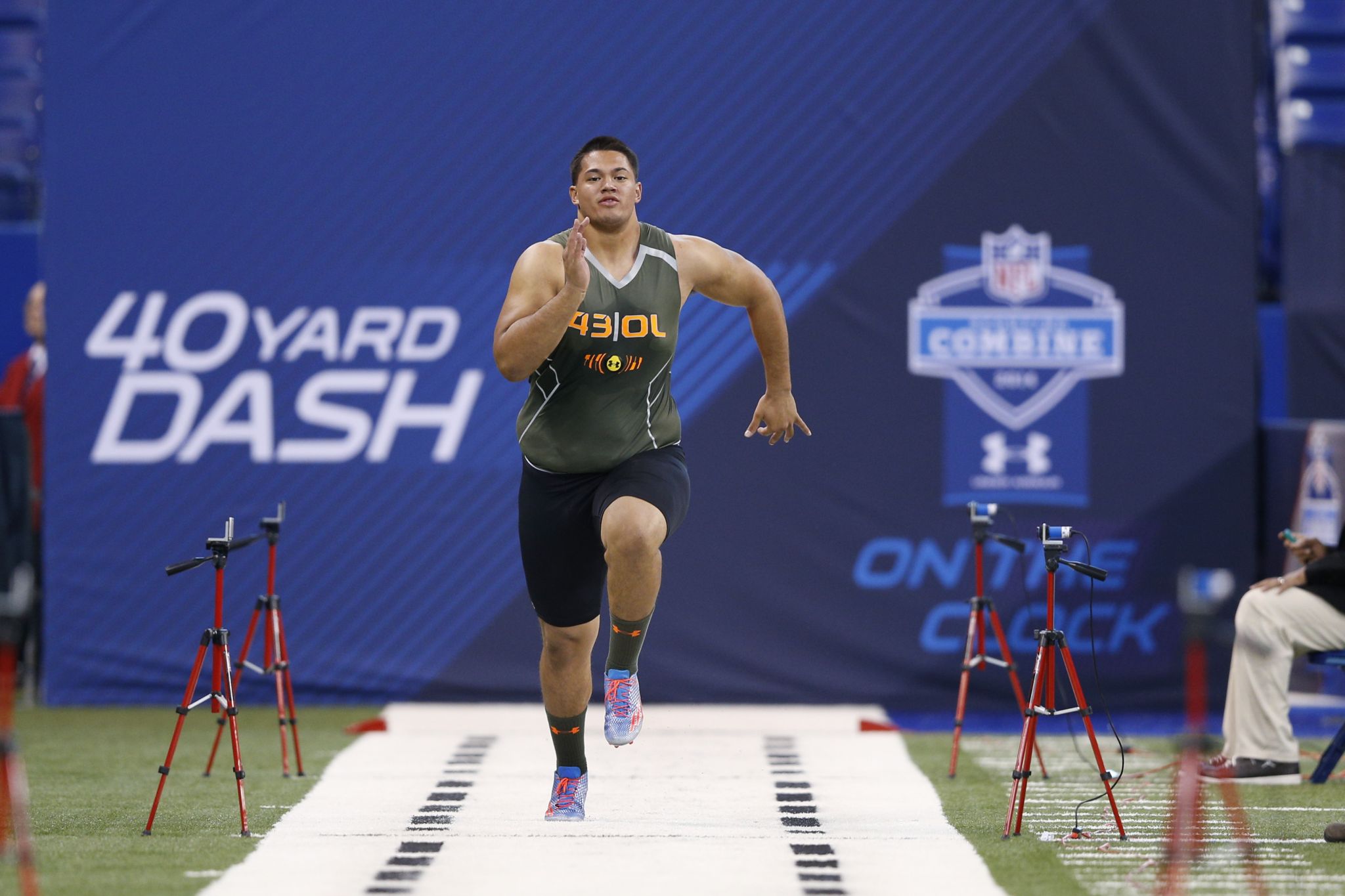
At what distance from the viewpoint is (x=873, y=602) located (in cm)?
822

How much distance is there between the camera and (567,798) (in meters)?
4.99

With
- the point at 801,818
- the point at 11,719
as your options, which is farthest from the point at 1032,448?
the point at 11,719

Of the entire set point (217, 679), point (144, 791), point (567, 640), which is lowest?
point (144, 791)

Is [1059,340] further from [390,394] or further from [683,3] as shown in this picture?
[390,394]

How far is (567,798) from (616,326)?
1.38 m

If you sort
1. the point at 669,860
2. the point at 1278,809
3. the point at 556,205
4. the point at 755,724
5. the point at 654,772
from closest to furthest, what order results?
the point at 669,860 → the point at 1278,809 → the point at 654,772 → the point at 755,724 → the point at 556,205

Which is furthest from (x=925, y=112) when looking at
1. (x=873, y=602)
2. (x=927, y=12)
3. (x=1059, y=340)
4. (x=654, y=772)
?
(x=654, y=772)

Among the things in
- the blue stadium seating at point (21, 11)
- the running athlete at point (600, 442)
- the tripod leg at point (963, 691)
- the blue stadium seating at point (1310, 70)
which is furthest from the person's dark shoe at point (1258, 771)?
the blue stadium seating at point (21, 11)

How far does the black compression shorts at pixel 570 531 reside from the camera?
15.8ft

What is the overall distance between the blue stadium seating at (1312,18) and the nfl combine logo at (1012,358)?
3.19 m

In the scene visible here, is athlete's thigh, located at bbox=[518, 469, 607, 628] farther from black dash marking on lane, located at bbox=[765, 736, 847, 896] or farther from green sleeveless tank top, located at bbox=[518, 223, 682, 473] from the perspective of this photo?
black dash marking on lane, located at bbox=[765, 736, 847, 896]

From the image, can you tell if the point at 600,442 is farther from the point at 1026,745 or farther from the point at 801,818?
the point at 1026,745

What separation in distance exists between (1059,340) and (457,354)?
2.88 meters

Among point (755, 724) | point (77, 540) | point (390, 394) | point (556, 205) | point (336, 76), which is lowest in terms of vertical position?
point (755, 724)
